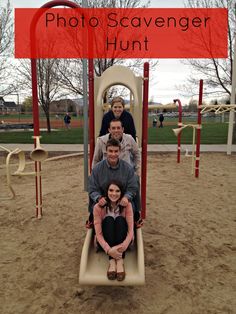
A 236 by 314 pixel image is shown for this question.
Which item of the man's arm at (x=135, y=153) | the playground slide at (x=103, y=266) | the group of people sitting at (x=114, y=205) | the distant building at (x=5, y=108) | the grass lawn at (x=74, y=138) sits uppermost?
the distant building at (x=5, y=108)

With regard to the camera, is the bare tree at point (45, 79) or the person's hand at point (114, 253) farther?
the bare tree at point (45, 79)

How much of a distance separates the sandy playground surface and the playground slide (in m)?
0.25

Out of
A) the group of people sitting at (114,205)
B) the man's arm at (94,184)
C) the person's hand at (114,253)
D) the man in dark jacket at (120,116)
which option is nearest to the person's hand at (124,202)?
the group of people sitting at (114,205)

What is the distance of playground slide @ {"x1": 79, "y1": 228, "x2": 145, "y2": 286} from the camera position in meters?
2.35

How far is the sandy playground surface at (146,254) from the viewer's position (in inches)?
98.1

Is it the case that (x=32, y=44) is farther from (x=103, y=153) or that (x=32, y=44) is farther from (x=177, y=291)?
(x=177, y=291)

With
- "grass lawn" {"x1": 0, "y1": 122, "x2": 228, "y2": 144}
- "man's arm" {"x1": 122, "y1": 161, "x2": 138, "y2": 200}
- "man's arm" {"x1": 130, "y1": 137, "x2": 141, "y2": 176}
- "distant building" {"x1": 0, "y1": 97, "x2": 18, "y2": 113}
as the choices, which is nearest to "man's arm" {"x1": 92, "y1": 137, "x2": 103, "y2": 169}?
"man's arm" {"x1": 130, "y1": 137, "x2": 141, "y2": 176}

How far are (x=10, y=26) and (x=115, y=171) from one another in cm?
1138

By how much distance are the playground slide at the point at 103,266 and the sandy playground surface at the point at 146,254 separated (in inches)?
9.9

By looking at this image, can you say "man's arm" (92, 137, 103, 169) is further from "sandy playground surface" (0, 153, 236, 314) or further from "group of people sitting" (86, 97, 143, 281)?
"sandy playground surface" (0, 153, 236, 314)

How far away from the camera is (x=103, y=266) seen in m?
2.55

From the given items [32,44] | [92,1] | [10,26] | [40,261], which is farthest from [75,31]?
[40,261]

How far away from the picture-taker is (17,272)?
2967mm

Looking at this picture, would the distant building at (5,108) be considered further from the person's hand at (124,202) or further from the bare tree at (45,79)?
the person's hand at (124,202)
